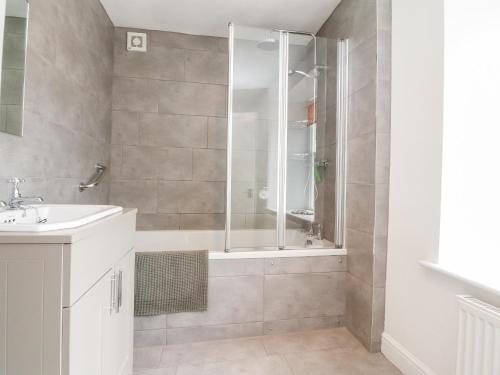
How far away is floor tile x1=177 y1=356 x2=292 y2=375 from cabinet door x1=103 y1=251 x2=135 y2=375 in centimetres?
38

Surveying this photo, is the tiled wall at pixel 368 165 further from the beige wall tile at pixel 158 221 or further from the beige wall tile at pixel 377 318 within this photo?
the beige wall tile at pixel 158 221

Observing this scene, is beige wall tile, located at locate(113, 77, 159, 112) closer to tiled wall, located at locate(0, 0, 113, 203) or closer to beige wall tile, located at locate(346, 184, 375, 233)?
tiled wall, located at locate(0, 0, 113, 203)

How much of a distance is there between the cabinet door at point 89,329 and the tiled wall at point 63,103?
28.3 inches

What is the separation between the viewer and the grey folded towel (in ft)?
5.98

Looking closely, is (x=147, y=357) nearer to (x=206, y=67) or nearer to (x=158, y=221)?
(x=158, y=221)

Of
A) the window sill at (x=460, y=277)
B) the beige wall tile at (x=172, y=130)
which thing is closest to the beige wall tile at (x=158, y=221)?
the beige wall tile at (x=172, y=130)

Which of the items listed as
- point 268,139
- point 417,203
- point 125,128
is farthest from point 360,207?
point 125,128

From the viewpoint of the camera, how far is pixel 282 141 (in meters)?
2.16

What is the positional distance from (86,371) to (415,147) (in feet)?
5.84

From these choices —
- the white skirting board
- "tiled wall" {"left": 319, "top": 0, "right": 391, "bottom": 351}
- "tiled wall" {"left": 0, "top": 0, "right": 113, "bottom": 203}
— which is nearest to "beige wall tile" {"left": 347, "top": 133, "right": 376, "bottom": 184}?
"tiled wall" {"left": 319, "top": 0, "right": 391, "bottom": 351}

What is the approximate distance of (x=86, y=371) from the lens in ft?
2.87

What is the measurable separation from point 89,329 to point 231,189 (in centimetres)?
131

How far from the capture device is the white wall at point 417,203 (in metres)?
1.40

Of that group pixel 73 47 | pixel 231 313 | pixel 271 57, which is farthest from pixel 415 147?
pixel 73 47
